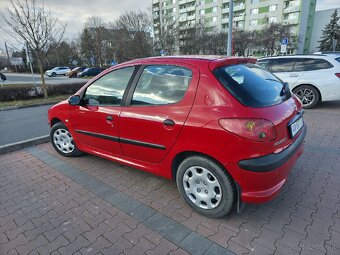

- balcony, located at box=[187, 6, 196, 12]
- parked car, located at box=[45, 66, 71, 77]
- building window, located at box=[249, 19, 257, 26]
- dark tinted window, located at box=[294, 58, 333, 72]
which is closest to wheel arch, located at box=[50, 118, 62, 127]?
dark tinted window, located at box=[294, 58, 333, 72]

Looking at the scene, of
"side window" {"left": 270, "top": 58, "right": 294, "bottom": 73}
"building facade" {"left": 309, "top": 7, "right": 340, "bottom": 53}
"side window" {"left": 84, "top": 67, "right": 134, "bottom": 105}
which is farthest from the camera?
"building facade" {"left": 309, "top": 7, "right": 340, "bottom": 53}

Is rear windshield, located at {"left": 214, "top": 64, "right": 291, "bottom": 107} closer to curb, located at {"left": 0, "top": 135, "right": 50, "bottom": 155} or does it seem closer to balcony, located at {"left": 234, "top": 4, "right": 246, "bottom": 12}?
curb, located at {"left": 0, "top": 135, "right": 50, "bottom": 155}

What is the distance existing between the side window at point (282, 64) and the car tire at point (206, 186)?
650cm

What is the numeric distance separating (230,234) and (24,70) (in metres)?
55.3

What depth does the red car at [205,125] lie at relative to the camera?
2.08 m

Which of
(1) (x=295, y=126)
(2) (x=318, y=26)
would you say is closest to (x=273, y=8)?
(2) (x=318, y=26)

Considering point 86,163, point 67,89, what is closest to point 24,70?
point 67,89

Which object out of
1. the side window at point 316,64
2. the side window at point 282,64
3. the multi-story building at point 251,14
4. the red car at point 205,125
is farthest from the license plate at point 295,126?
Result: the multi-story building at point 251,14

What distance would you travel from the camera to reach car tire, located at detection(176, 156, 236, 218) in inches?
89.0

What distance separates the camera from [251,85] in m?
2.38

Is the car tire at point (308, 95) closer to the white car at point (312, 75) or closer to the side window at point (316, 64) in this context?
the white car at point (312, 75)

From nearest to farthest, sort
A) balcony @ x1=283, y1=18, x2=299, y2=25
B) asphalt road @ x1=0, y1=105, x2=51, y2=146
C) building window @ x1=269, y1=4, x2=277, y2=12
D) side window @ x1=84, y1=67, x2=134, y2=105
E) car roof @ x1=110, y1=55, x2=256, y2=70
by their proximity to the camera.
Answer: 1. car roof @ x1=110, y1=55, x2=256, y2=70
2. side window @ x1=84, y1=67, x2=134, y2=105
3. asphalt road @ x1=0, y1=105, x2=51, y2=146
4. balcony @ x1=283, y1=18, x2=299, y2=25
5. building window @ x1=269, y1=4, x2=277, y2=12

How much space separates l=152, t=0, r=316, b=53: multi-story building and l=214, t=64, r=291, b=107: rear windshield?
134 ft

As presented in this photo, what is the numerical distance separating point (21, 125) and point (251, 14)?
186ft
